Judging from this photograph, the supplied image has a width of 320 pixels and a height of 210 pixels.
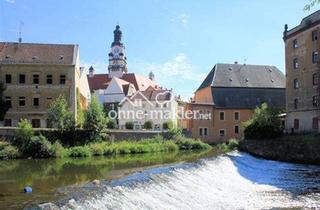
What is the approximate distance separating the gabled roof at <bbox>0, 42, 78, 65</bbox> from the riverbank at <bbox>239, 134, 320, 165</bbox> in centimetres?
2591

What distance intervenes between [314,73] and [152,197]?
34.5m

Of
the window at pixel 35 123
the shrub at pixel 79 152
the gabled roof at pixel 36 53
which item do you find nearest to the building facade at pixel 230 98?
the gabled roof at pixel 36 53

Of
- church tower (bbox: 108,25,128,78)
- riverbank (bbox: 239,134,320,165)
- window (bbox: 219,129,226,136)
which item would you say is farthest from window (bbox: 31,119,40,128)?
church tower (bbox: 108,25,128,78)

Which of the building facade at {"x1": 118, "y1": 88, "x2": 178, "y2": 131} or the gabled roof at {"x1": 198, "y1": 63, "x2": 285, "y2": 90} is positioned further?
the building facade at {"x1": 118, "y1": 88, "x2": 178, "y2": 131}

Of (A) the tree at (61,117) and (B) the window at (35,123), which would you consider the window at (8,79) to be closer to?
(B) the window at (35,123)

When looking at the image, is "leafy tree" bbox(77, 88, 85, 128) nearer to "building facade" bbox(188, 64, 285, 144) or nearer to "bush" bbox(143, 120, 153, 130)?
"bush" bbox(143, 120, 153, 130)

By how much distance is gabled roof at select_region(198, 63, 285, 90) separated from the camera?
71000mm

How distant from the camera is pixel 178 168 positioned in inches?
958

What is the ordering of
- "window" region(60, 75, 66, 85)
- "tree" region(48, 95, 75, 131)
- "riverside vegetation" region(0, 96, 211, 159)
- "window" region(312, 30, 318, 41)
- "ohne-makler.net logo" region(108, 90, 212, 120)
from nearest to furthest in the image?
"riverside vegetation" region(0, 96, 211, 159) < "window" region(312, 30, 318, 41) < "tree" region(48, 95, 75, 131) < "window" region(60, 75, 66, 85) < "ohne-makler.net logo" region(108, 90, 212, 120)

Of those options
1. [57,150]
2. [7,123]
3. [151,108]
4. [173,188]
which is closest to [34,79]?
[7,123]

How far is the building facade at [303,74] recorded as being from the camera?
47.4 m

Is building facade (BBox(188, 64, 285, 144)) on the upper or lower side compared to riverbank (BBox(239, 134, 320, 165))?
upper

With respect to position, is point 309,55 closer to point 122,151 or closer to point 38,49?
point 122,151

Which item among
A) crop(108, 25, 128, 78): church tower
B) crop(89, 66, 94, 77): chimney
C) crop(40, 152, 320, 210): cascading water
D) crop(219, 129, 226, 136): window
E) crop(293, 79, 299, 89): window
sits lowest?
crop(40, 152, 320, 210): cascading water
